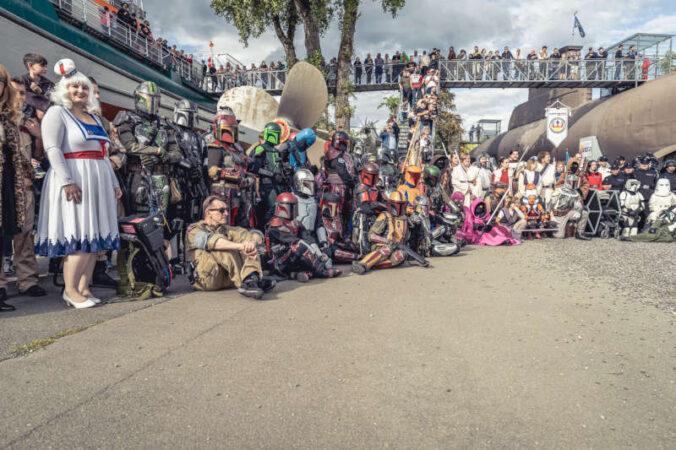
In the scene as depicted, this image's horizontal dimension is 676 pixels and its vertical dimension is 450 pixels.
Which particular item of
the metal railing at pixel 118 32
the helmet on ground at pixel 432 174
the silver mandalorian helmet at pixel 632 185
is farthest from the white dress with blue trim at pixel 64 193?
the silver mandalorian helmet at pixel 632 185

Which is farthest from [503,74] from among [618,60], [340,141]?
[340,141]

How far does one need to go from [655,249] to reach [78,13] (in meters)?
12.0

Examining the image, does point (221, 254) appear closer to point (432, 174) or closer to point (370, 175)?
point (370, 175)

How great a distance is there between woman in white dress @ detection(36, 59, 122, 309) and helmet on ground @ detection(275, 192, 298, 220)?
1782 millimetres

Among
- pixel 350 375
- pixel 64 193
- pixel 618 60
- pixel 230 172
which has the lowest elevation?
pixel 350 375

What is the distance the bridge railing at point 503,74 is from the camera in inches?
668

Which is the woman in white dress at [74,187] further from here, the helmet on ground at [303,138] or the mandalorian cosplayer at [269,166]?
the helmet on ground at [303,138]

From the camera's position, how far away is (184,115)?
4.55m

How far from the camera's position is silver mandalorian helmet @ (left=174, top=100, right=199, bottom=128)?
4547 mm

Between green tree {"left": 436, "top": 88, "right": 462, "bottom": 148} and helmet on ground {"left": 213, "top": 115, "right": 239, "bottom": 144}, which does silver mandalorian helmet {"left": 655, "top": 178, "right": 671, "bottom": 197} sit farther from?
green tree {"left": 436, "top": 88, "right": 462, "bottom": 148}

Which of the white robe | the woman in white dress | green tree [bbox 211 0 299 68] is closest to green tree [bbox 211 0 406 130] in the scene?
green tree [bbox 211 0 299 68]

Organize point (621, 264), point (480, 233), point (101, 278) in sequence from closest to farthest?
point (101, 278), point (621, 264), point (480, 233)

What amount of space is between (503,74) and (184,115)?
57.7ft

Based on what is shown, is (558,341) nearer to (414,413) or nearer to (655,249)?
(414,413)
